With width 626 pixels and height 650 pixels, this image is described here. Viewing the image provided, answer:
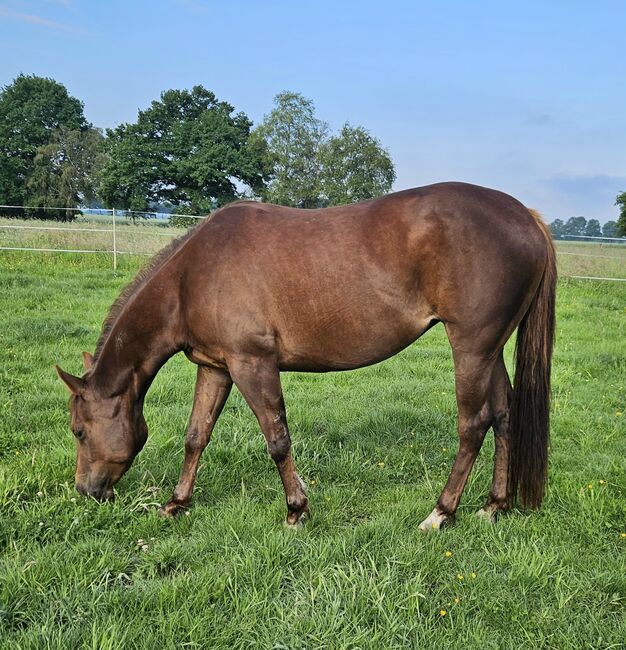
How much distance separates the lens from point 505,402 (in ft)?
11.8

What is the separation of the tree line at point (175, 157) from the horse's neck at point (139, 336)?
137 ft

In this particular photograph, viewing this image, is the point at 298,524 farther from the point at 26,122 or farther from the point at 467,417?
the point at 26,122

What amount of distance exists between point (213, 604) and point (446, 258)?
2.19 m

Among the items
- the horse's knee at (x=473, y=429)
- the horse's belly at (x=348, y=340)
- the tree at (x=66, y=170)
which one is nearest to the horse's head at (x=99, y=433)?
the horse's belly at (x=348, y=340)

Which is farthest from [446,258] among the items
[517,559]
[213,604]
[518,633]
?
[213,604]

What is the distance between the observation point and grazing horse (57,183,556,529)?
3.12 m

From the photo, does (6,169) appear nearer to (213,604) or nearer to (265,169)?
(265,169)

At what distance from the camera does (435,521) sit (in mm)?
3266

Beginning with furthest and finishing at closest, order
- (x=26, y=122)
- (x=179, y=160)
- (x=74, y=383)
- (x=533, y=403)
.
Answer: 1. (x=26, y=122)
2. (x=179, y=160)
3. (x=533, y=403)
4. (x=74, y=383)

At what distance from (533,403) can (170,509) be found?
2.47 meters

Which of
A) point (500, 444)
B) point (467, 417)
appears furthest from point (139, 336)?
point (500, 444)

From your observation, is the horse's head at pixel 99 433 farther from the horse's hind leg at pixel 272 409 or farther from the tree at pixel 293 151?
the tree at pixel 293 151

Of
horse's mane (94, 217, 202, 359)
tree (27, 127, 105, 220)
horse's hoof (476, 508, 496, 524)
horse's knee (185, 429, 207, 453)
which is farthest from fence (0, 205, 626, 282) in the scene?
tree (27, 127, 105, 220)

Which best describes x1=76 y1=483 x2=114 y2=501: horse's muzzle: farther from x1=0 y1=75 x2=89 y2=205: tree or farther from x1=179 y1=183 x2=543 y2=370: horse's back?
x1=0 y1=75 x2=89 y2=205: tree
